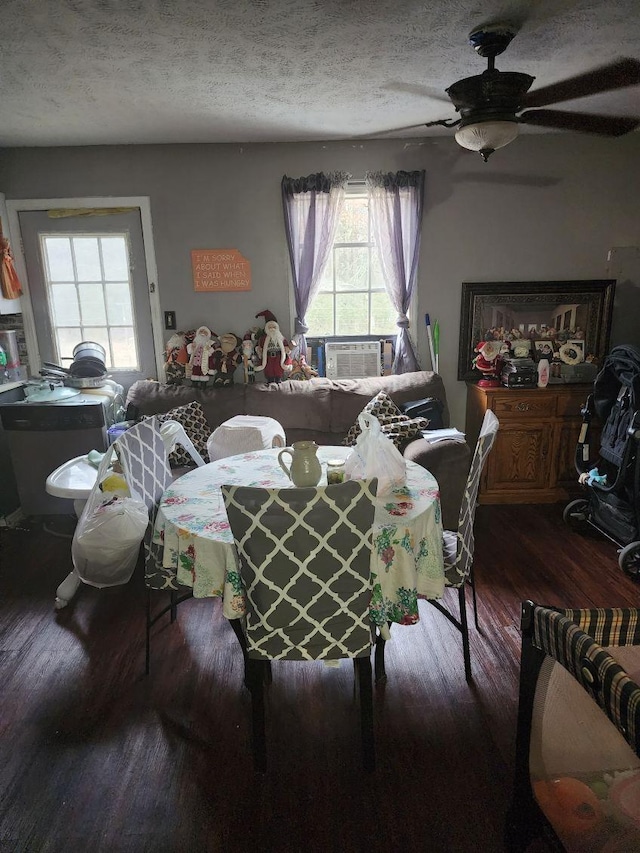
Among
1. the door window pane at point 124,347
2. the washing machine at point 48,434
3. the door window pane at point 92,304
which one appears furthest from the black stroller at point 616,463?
the door window pane at point 92,304

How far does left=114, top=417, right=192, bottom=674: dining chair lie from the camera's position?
1.91 m

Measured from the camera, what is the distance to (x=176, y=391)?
3.54 metres

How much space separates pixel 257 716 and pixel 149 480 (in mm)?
1058

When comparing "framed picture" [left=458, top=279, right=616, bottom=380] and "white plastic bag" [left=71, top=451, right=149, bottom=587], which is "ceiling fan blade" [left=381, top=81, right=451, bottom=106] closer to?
"framed picture" [left=458, top=279, right=616, bottom=380]

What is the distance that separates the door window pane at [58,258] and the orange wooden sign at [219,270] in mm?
883

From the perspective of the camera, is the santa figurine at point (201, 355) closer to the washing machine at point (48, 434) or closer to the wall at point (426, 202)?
the wall at point (426, 202)

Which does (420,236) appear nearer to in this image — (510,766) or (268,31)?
(268,31)

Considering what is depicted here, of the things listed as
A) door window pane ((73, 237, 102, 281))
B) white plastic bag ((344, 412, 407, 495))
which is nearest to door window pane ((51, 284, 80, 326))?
door window pane ((73, 237, 102, 281))

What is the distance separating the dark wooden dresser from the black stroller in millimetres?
253

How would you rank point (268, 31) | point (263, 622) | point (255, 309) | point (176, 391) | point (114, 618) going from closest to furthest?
point (263, 622) → point (268, 31) → point (114, 618) → point (176, 391) → point (255, 309)

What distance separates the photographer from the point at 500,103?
6.51 feet

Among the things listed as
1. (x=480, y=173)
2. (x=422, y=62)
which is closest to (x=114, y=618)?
(x=422, y=62)

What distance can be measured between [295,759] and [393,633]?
29.3 inches

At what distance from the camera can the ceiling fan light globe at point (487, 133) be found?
79.0 inches
